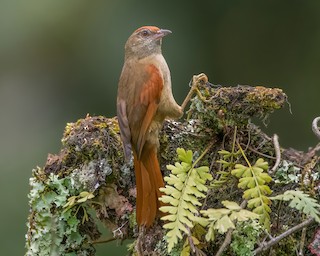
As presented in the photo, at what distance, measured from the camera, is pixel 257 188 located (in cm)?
321

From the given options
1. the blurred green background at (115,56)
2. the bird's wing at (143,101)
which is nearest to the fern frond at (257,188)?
the bird's wing at (143,101)

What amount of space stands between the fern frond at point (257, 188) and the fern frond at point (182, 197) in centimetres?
13

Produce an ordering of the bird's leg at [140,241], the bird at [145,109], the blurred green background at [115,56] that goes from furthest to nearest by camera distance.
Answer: the blurred green background at [115,56] < the bird at [145,109] < the bird's leg at [140,241]

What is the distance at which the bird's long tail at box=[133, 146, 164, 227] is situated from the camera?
3.70 meters

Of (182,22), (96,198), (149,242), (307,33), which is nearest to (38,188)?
(96,198)

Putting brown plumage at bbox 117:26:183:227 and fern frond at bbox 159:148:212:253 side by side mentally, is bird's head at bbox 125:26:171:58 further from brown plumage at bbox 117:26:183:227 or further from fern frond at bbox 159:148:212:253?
fern frond at bbox 159:148:212:253

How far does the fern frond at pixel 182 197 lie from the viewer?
3.14 meters

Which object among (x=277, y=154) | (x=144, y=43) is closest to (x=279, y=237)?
(x=277, y=154)

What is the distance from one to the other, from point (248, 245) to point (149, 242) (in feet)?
1.58

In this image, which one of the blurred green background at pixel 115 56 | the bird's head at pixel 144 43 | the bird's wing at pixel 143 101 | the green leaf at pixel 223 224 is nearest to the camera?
the green leaf at pixel 223 224

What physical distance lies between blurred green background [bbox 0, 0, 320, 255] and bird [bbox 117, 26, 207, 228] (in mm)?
1920

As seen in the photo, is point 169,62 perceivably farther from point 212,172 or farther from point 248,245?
point 248,245

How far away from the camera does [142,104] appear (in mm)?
4246

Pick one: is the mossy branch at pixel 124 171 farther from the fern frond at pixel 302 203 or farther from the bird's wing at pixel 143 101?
the fern frond at pixel 302 203
